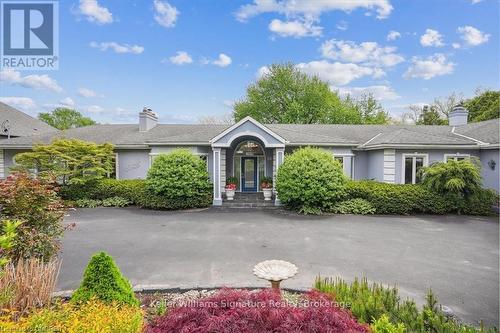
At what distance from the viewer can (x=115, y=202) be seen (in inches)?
581

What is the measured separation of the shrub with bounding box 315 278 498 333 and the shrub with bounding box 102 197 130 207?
1312 centimetres

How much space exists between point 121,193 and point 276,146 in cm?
912

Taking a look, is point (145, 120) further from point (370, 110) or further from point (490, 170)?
point (370, 110)

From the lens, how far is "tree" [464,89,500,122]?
84.4 feet

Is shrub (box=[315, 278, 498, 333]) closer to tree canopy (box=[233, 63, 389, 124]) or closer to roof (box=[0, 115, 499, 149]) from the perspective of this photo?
roof (box=[0, 115, 499, 149])

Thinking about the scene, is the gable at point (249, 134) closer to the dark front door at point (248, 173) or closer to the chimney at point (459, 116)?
the dark front door at point (248, 173)

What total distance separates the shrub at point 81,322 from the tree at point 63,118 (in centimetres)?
5385

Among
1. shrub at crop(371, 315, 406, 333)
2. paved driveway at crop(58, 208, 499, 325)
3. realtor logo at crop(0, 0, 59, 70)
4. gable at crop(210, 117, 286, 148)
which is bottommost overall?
paved driveway at crop(58, 208, 499, 325)

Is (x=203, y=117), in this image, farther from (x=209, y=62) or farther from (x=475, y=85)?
(x=475, y=85)

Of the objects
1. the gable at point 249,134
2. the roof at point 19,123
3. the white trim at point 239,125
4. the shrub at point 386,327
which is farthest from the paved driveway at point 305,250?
the roof at point 19,123

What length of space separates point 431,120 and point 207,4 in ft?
111

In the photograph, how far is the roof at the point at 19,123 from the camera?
70.1ft

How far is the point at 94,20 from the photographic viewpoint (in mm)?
12281

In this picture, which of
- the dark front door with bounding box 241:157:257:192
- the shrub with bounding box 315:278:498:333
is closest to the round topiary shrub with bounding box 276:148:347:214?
the dark front door with bounding box 241:157:257:192
